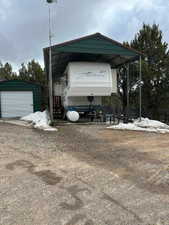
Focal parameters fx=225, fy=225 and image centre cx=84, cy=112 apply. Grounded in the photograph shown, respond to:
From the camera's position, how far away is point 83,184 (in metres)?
3.50

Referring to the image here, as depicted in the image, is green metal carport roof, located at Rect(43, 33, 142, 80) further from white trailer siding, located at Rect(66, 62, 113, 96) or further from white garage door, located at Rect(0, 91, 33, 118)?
white garage door, located at Rect(0, 91, 33, 118)

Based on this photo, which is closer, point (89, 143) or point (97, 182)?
point (97, 182)

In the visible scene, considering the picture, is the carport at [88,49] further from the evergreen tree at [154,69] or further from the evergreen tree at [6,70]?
the evergreen tree at [6,70]

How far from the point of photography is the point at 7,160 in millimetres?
4781

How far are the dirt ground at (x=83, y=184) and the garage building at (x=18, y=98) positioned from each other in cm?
861

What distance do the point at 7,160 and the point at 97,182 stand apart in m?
2.20

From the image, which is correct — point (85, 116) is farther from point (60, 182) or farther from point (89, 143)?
point (60, 182)

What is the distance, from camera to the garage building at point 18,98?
1429cm

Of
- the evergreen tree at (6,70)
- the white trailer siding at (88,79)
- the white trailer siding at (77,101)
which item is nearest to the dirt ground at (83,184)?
the white trailer siding at (88,79)

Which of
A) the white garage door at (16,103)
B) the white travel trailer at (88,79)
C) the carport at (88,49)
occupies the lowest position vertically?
the white garage door at (16,103)

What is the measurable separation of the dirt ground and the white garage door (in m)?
8.59

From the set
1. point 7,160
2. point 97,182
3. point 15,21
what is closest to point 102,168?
point 97,182

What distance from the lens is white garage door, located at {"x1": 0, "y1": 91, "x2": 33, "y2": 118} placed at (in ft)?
46.9

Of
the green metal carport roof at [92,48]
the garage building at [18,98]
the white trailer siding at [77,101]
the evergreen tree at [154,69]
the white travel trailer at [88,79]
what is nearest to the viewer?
the green metal carport roof at [92,48]
